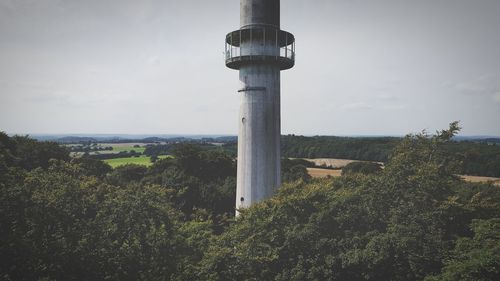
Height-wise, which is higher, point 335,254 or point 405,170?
point 405,170

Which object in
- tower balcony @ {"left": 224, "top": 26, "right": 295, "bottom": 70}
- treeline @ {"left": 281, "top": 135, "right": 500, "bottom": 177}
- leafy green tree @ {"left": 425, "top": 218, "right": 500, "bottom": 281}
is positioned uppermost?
tower balcony @ {"left": 224, "top": 26, "right": 295, "bottom": 70}

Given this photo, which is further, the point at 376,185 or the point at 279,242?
the point at 376,185

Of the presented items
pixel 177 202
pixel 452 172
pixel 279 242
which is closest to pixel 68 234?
→ pixel 279 242

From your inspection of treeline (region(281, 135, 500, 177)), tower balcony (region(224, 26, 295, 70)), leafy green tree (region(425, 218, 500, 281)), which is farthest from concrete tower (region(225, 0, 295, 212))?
treeline (region(281, 135, 500, 177))

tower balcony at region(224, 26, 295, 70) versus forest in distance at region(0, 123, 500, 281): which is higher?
tower balcony at region(224, 26, 295, 70)

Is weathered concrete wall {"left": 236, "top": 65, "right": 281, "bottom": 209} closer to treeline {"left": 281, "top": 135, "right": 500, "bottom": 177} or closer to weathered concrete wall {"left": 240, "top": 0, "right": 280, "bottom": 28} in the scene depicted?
weathered concrete wall {"left": 240, "top": 0, "right": 280, "bottom": 28}

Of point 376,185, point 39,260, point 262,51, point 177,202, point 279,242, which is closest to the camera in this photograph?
point 39,260

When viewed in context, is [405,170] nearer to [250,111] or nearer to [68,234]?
[250,111]

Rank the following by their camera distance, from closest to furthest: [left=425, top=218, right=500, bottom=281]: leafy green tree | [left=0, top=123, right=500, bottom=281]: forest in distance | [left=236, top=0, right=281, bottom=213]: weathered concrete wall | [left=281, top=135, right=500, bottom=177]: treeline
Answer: [left=425, top=218, right=500, bottom=281]: leafy green tree, [left=0, top=123, right=500, bottom=281]: forest in distance, [left=236, top=0, right=281, bottom=213]: weathered concrete wall, [left=281, top=135, right=500, bottom=177]: treeline

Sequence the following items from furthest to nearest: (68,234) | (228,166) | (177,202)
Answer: (228,166) → (177,202) → (68,234)
